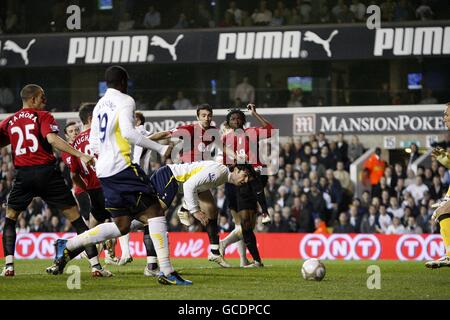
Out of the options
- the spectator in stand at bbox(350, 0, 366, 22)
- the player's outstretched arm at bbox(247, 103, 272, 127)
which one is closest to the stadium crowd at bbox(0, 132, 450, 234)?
the spectator in stand at bbox(350, 0, 366, 22)

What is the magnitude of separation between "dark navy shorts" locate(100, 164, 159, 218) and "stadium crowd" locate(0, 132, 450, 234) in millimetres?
12654

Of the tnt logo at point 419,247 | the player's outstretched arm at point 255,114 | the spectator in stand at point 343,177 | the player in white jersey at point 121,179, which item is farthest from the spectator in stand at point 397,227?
the player in white jersey at point 121,179

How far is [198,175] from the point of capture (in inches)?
536

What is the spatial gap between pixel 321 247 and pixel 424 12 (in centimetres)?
958

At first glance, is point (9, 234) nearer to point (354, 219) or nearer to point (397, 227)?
point (354, 219)

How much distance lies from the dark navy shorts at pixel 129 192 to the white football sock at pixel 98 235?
0.68 feet

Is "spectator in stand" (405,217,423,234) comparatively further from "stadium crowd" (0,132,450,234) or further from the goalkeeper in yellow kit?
the goalkeeper in yellow kit

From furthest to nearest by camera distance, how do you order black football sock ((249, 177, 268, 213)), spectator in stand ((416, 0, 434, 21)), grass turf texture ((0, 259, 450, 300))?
spectator in stand ((416, 0, 434, 21)), black football sock ((249, 177, 268, 213)), grass turf texture ((0, 259, 450, 300))

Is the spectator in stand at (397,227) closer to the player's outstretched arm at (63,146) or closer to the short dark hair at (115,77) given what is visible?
the player's outstretched arm at (63,146)

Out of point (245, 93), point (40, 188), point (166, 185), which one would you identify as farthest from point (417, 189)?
point (40, 188)

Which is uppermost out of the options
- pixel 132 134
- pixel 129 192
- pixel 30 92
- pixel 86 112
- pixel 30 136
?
pixel 30 92

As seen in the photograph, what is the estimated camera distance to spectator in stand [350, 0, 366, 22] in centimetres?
2803

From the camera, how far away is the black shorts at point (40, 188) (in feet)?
39.8
